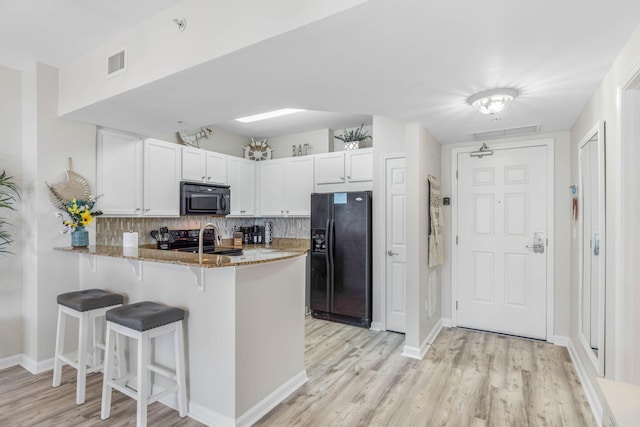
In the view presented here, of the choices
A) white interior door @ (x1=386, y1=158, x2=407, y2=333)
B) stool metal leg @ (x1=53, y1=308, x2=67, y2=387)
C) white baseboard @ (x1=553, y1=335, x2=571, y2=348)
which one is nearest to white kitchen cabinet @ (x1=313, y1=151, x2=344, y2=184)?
white interior door @ (x1=386, y1=158, x2=407, y2=333)

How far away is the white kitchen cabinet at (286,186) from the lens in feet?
15.2

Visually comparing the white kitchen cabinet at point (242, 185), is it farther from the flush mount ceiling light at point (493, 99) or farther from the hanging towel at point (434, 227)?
the flush mount ceiling light at point (493, 99)

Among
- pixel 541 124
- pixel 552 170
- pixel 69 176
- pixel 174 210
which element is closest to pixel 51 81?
pixel 69 176

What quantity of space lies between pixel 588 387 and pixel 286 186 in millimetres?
3793

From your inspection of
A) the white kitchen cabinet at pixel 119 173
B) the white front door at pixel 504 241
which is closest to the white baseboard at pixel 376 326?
the white front door at pixel 504 241

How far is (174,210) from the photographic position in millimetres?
3951

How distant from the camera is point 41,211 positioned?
2840 millimetres

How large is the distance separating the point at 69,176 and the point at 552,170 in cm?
468

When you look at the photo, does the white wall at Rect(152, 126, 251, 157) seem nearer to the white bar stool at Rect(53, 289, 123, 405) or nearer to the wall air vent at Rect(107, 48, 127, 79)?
the wall air vent at Rect(107, 48, 127, 79)

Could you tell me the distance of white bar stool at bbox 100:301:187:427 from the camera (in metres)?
1.99

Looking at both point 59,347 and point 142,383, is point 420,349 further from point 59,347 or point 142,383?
point 59,347

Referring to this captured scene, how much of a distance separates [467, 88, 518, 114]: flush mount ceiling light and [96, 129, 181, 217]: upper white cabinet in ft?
10.6

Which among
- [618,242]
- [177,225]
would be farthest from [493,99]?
[177,225]

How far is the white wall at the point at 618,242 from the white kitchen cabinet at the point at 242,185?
401 centimetres
